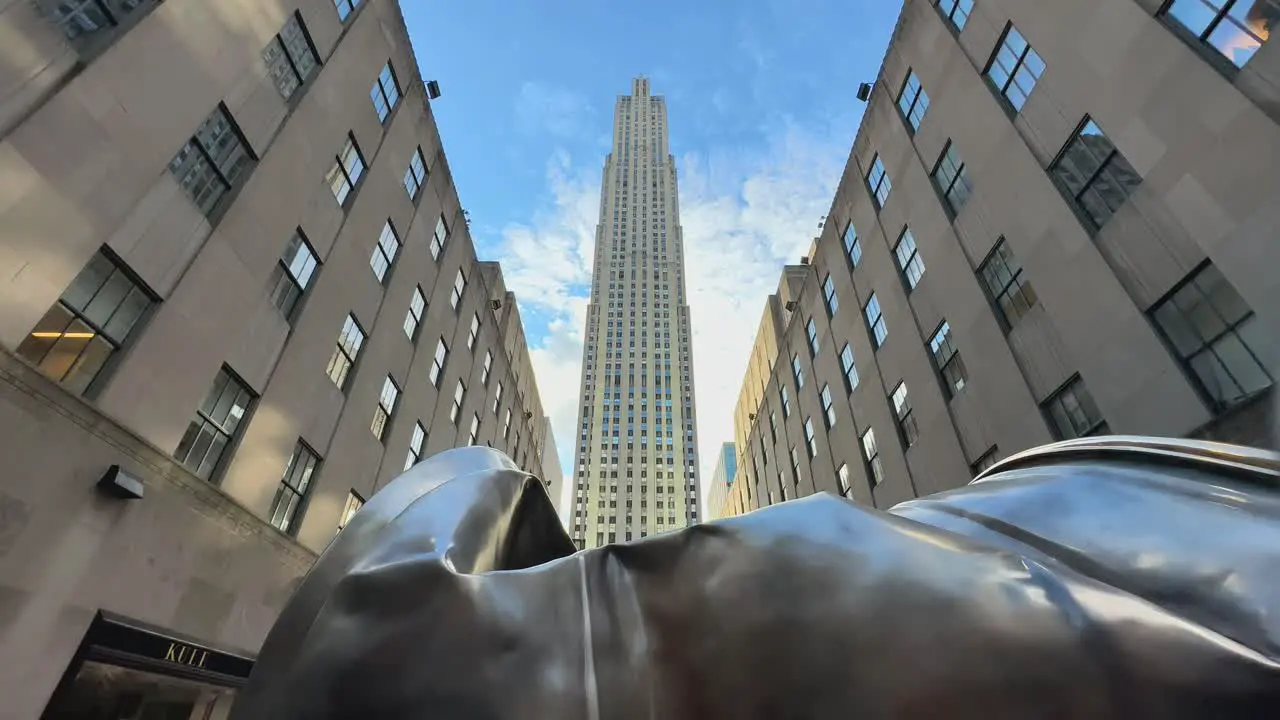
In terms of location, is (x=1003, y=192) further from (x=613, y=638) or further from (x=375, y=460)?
(x=375, y=460)

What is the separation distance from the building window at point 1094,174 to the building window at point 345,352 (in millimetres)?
18829

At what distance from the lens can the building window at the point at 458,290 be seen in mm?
26253

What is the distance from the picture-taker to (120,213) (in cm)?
1025

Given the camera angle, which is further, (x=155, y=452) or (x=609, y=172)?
(x=609, y=172)

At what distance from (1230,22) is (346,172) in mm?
20283

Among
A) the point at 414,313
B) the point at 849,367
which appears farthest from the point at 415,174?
the point at 849,367

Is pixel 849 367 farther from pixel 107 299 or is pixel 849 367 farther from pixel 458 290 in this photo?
pixel 107 299

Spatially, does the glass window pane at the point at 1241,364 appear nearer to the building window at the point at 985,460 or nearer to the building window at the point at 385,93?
the building window at the point at 985,460

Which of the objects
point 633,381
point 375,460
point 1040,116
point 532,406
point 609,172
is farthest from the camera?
point 609,172

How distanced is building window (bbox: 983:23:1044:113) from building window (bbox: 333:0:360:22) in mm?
18603

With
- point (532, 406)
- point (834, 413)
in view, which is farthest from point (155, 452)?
point (532, 406)

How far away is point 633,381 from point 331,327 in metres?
103

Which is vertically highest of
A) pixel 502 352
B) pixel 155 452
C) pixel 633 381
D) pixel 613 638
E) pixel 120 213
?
pixel 633 381

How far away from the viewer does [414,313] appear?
22438 mm
